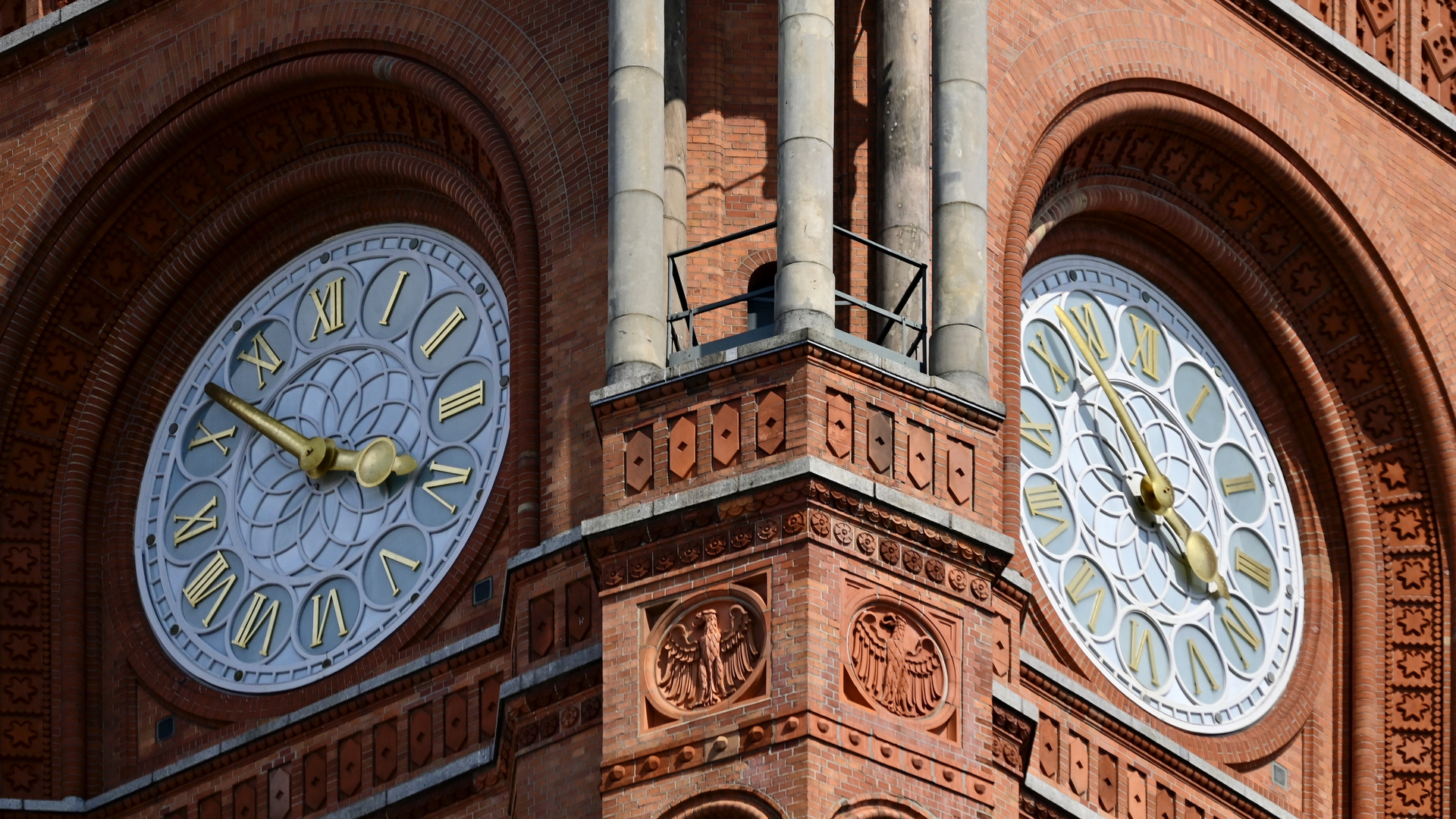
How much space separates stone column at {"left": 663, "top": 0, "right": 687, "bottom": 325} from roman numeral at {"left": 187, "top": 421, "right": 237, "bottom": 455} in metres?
4.92

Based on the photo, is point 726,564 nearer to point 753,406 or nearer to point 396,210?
point 753,406

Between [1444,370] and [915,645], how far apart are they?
800 cm

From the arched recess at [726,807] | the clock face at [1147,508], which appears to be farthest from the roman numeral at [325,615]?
the arched recess at [726,807]

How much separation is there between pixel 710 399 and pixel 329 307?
5452mm

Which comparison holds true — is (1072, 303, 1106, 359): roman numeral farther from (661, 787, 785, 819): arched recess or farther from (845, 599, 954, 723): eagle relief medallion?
(661, 787, 785, 819): arched recess

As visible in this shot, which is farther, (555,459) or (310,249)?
(310,249)

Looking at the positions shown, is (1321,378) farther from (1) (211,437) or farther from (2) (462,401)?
(1) (211,437)

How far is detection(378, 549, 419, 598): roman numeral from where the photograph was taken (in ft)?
103

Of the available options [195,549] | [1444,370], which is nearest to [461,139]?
[195,549]

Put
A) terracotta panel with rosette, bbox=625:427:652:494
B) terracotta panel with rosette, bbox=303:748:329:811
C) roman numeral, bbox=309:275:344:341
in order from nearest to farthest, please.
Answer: terracotta panel with rosette, bbox=625:427:652:494 < terracotta panel with rosette, bbox=303:748:329:811 < roman numeral, bbox=309:275:344:341

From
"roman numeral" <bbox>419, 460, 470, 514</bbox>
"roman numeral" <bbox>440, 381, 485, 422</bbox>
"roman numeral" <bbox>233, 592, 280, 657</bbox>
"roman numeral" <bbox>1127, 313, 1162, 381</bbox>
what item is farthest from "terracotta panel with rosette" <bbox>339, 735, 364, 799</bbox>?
"roman numeral" <bbox>1127, 313, 1162, 381</bbox>

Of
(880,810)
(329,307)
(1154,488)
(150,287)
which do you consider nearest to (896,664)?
(880,810)

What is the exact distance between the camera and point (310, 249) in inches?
1303

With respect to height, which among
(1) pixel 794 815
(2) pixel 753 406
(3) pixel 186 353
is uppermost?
(3) pixel 186 353
